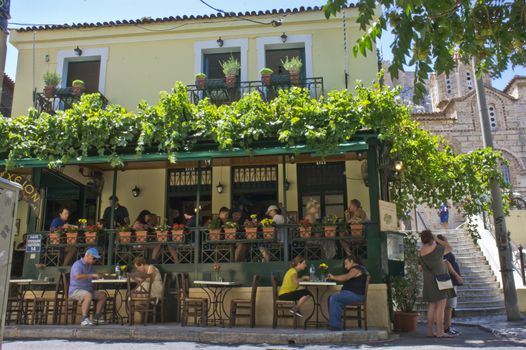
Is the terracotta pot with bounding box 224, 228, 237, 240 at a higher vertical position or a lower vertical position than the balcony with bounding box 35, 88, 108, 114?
lower

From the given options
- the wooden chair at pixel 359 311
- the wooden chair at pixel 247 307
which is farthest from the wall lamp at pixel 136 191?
the wooden chair at pixel 359 311

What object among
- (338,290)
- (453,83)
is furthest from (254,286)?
(453,83)

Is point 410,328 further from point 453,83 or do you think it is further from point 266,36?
point 453,83

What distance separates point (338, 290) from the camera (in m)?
10.1

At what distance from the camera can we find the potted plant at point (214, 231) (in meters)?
10.8

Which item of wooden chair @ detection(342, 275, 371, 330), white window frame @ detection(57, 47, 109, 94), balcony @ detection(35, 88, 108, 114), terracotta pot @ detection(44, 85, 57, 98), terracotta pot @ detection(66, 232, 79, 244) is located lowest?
wooden chair @ detection(342, 275, 371, 330)

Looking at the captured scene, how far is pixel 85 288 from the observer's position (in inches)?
396

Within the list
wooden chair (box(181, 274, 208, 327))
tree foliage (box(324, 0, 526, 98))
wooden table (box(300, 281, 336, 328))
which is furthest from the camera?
wooden chair (box(181, 274, 208, 327))

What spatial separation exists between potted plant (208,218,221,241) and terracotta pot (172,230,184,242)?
0.56 meters

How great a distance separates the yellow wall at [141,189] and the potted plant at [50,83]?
2423 millimetres

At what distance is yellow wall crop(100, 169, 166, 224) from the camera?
1397 cm

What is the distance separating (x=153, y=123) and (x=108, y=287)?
344cm

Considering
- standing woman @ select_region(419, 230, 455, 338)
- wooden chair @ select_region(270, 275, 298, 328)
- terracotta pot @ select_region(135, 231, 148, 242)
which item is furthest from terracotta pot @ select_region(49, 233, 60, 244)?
standing woman @ select_region(419, 230, 455, 338)

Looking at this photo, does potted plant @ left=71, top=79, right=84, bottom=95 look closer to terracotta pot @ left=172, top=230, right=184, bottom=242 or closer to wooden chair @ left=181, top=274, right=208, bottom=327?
terracotta pot @ left=172, top=230, right=184, bottom=242
